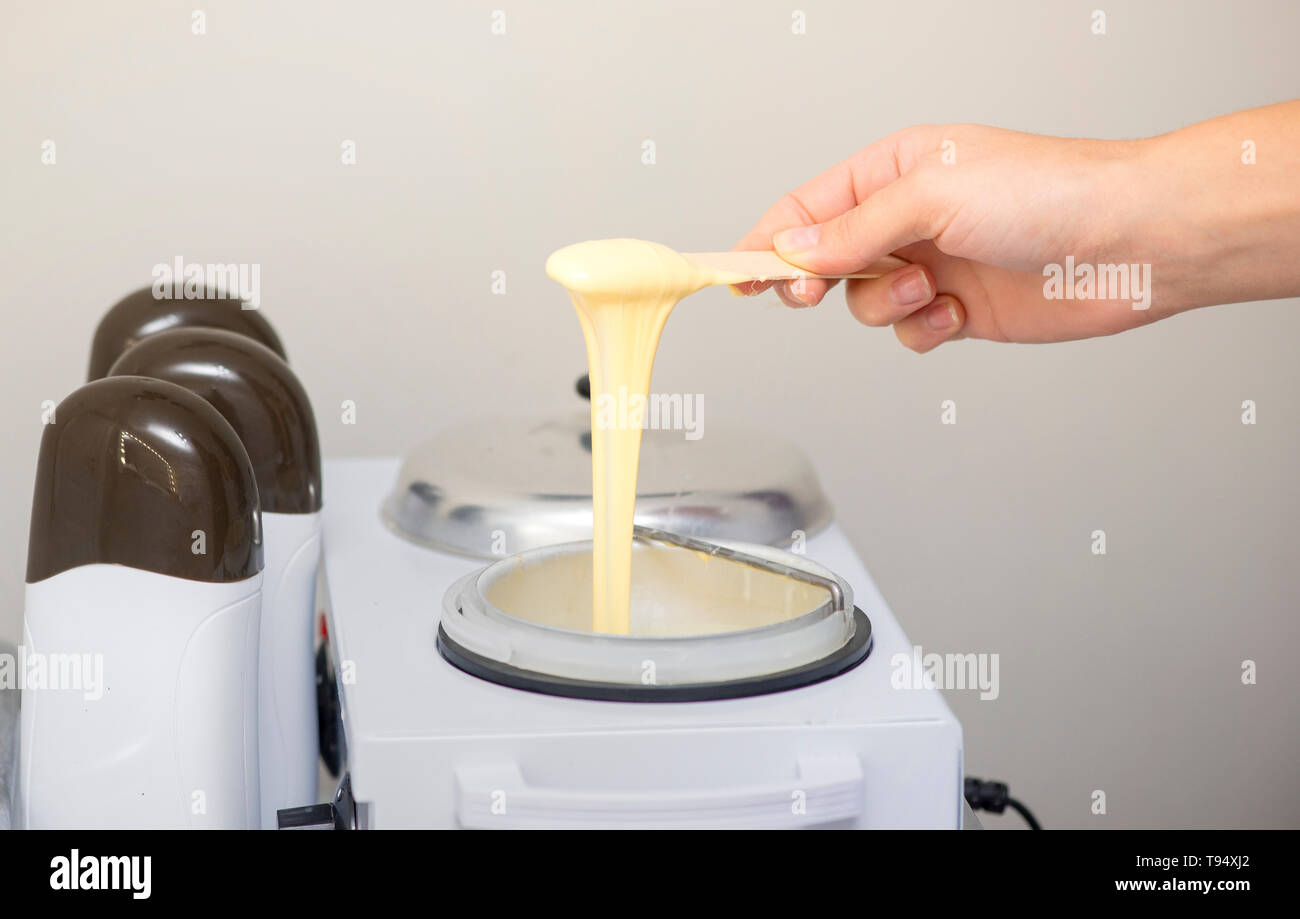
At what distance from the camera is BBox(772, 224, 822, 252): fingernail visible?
110cm

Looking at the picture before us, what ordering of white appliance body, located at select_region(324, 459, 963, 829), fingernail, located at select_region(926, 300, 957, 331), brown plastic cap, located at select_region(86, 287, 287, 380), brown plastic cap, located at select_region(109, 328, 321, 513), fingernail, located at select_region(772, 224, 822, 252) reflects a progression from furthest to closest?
1. fingernail, located at select_region(926, 300, 957, 331)
2. brown plastic cap, located at select_region(86, 287, 287, 380)
3. fingernail, located at select_region(772, 224, 822, 252)
4. brown plastic cap, located at select_region(109, 328, 321, 513)
5. white appliance body, located at select_region(324, 459, 963, 829)

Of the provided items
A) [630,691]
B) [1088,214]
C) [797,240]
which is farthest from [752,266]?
[630,691]

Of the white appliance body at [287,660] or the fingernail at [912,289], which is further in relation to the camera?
the fingernail at [912,289]

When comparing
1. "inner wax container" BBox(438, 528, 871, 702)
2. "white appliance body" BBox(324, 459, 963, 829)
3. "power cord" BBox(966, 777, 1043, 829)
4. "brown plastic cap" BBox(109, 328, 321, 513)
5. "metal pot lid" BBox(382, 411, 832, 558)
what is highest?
"brown plastic cap" BBox(109, 328, 321, 513)

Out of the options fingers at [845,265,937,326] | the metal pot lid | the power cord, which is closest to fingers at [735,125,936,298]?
fingers at [845,265,937,326]

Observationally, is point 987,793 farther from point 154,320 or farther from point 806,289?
point 154,320

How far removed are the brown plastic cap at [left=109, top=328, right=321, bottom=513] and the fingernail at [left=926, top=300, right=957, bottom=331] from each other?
63cm

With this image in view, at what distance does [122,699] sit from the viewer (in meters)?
0.80

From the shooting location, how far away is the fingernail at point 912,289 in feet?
4.08

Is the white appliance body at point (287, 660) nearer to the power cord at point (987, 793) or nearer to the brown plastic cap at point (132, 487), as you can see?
the brown plastic cap at point (132, 487)

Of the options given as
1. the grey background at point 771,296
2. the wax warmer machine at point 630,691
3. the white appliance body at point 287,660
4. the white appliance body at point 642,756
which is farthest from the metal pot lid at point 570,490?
the grey background at point 771,296

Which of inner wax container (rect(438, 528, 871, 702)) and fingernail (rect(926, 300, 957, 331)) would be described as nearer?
inner wax container (rect(438, 528, 871, 702))

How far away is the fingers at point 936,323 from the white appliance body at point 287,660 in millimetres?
628

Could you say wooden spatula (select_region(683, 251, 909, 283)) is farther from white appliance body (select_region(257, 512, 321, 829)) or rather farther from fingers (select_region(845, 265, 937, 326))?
white appliance body (select_region(257, 512, 321, 829))
